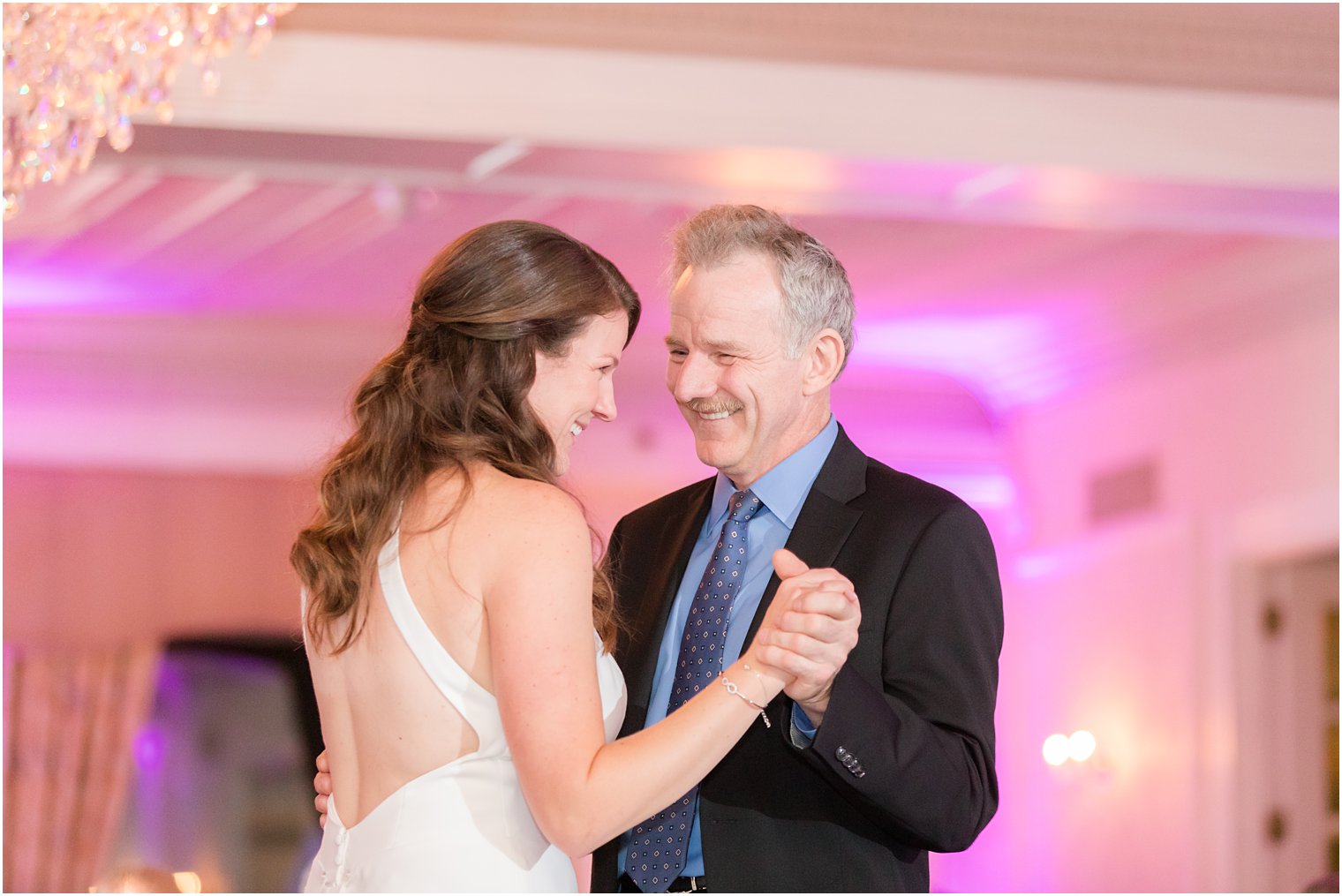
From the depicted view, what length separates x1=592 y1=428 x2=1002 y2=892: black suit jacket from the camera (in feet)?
7.27

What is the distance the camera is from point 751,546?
2.66 metres

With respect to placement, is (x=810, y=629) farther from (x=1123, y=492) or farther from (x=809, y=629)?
(x=1123, y=492)

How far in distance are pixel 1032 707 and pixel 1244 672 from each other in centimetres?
193

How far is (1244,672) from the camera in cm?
750

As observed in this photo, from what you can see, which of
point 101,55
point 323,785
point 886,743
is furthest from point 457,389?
point 101,55

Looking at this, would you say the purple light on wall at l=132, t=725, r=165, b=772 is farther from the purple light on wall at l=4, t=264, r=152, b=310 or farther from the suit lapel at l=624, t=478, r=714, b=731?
the suit lapel at l=624, t=478, r=714, b=731

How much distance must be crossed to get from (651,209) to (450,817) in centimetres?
509

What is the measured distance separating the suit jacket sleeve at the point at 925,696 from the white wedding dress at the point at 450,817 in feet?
1.45

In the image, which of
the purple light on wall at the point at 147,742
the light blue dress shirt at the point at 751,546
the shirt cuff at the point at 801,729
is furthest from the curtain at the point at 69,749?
the shirt cuff at the point at 801,729

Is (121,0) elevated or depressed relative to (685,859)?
elevated

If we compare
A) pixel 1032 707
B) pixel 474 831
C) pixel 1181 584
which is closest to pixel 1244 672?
pixel 1181 584

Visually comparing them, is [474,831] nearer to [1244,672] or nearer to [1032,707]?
[1244,672]

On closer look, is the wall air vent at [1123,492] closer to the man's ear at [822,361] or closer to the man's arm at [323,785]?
the man's ear at [822,361]

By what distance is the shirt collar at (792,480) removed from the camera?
268 cm
